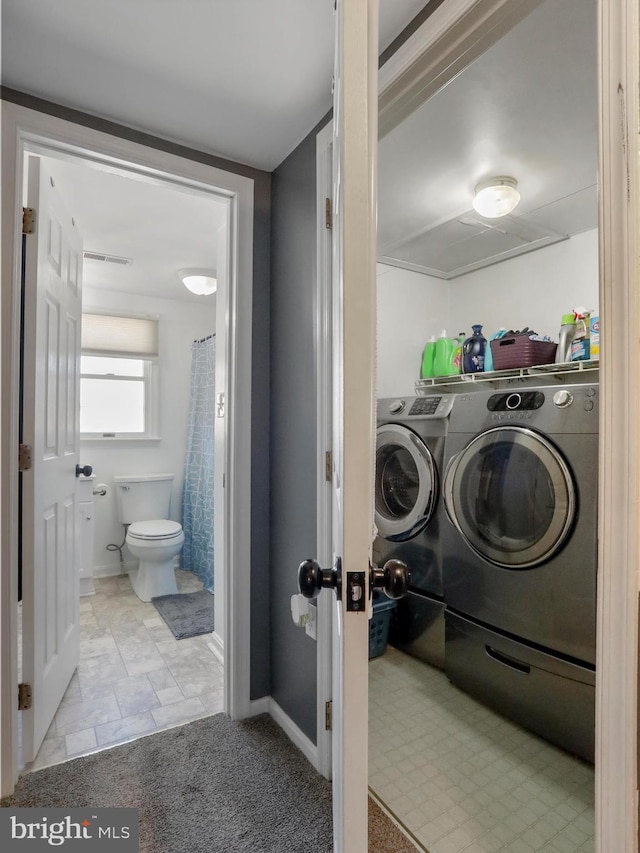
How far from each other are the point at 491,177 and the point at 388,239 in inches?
28.6

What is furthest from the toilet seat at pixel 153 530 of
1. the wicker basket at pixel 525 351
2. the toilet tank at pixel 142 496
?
the wicker basket at pixel 525 351

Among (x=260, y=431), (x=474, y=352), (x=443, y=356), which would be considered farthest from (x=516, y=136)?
(x=260, y=431)

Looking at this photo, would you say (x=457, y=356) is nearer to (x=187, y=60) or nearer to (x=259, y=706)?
(x=187, y=60)

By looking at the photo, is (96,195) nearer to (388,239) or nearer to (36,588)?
(388,239)

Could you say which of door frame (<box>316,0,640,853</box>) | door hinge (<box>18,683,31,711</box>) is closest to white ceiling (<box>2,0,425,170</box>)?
door frame (<box>316,0,640,853</box>)

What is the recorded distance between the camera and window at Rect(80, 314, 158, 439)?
374 centimetres

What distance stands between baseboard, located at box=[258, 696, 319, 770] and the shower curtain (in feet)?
5.48

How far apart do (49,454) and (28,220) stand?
85 centimetres

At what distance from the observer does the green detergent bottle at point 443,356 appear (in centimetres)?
274

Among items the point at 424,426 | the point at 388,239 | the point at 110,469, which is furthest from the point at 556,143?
the point at 110,469

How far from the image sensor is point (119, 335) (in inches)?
150

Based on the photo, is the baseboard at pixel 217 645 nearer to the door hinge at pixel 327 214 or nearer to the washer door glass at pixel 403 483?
the washer door glass at pixel 403 483

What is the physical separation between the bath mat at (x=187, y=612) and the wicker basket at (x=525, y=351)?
7.66ft

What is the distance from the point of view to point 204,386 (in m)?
3.79
